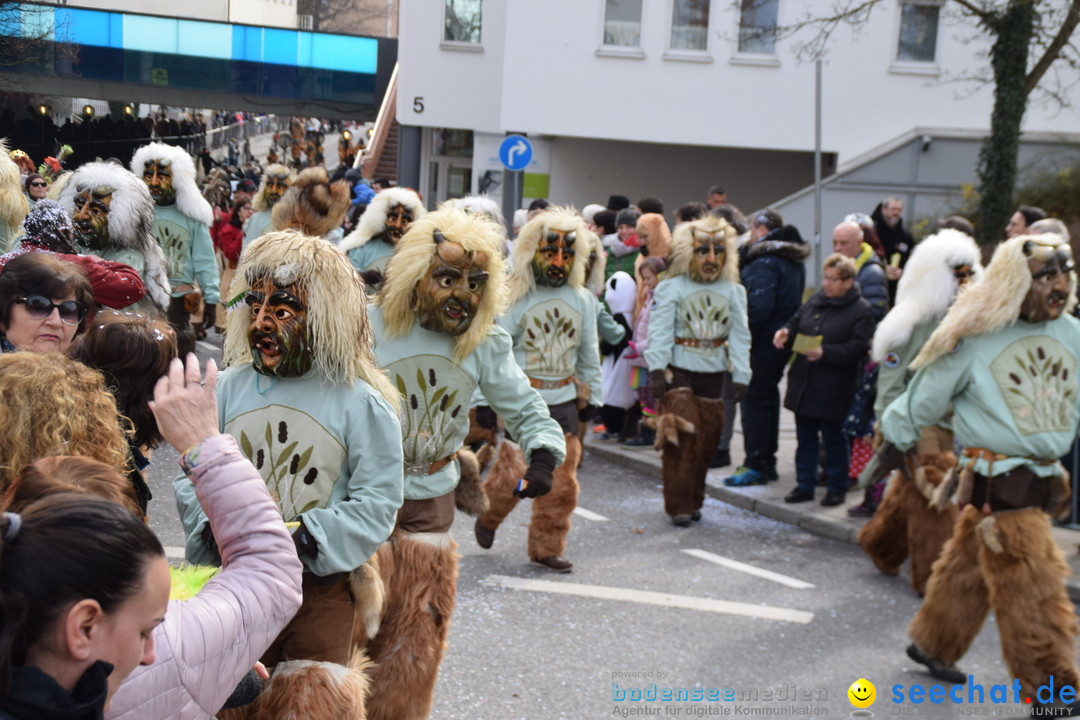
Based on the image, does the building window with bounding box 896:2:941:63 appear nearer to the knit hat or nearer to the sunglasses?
the knit hat

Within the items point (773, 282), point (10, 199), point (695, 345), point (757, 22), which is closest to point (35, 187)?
point (10, 199)

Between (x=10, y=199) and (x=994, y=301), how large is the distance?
6073mm

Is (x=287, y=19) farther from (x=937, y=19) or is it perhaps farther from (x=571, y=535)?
(x=571, y=535)

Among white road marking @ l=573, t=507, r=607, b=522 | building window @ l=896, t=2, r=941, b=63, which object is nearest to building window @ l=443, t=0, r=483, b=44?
building window @ l=896, t=2, r=941, b=63

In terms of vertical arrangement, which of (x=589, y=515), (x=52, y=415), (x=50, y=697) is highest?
(x=52, y=415)

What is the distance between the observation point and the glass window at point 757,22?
20.7 meters

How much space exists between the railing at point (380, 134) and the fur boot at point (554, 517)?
2099 cm

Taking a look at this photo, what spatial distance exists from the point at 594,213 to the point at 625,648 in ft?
23.8

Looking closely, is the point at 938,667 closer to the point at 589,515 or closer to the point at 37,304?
the point at 589,515

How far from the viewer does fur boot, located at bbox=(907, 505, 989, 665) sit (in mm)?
4957

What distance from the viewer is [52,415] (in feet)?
8.70

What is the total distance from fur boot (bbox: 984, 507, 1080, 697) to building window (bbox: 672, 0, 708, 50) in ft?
57.9

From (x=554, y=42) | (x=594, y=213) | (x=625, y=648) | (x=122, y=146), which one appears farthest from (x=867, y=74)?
(x=625, y=648)

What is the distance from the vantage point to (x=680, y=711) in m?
4.82
